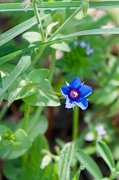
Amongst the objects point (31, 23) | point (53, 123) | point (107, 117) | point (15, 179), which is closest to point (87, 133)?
point (107, 117)

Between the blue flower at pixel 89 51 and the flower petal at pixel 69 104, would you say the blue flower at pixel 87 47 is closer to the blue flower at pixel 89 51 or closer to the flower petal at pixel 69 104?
the blue flower at pixel 89 51

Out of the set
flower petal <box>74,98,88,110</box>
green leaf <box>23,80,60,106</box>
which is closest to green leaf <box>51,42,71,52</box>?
green leaf <box>23,80,60,106</box>

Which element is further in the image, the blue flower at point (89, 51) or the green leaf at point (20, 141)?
the blue flower at point (89, 51)

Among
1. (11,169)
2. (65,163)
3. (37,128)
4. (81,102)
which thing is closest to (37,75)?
(81,102)

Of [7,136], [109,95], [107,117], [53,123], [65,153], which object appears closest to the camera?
[65,153]

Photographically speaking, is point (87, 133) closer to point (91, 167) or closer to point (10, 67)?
point (91, 167)

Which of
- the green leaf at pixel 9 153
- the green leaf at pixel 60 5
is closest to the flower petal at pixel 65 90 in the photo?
the green leaf at pixel 60 5

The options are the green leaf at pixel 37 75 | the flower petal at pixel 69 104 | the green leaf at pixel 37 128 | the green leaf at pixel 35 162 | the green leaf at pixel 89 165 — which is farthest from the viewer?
the green leaf at pixel 37 128
